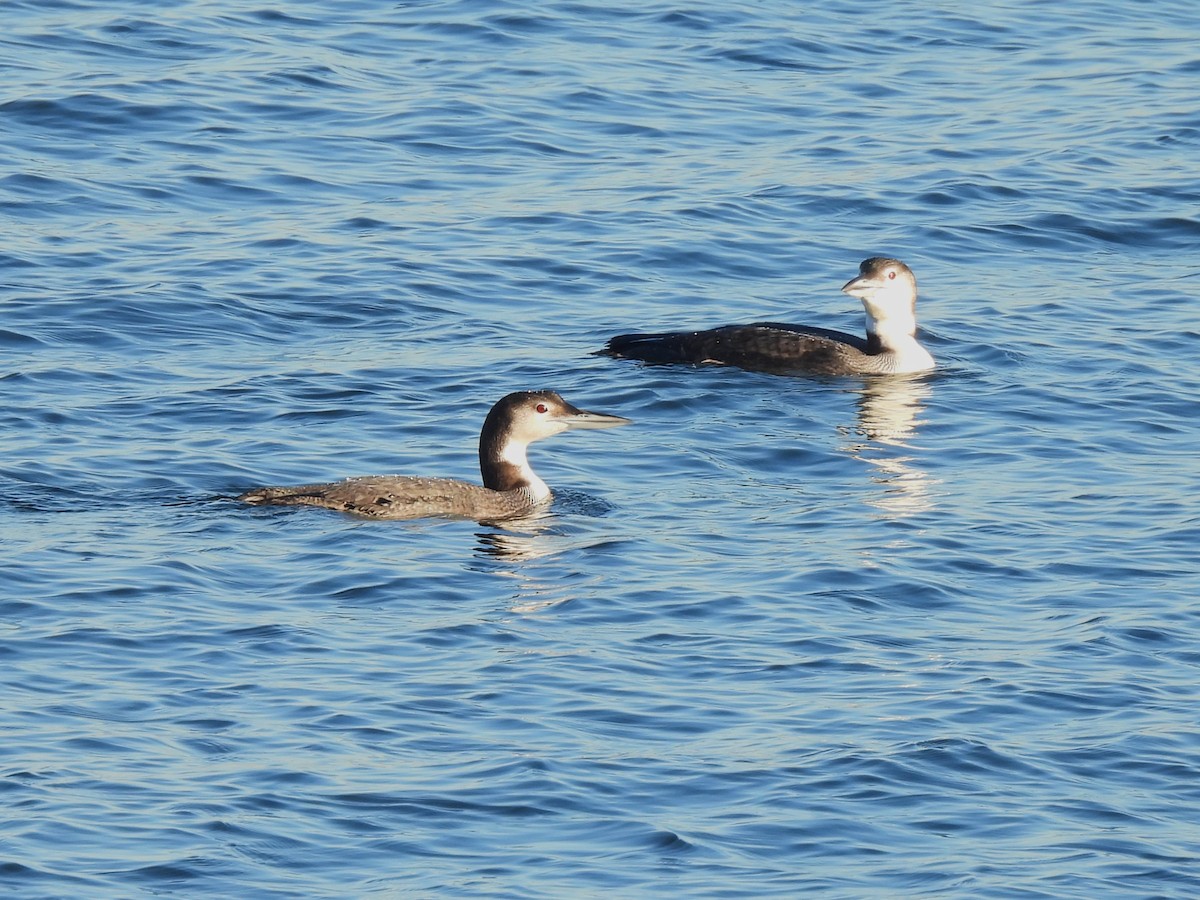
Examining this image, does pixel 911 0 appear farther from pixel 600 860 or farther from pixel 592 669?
pixel 600 860

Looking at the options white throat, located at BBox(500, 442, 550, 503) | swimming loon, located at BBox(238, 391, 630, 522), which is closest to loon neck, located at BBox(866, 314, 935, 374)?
swimming loon, located at BBox(238, 391, 630, 522)

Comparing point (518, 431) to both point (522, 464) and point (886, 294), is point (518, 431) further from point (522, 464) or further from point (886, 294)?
point (886, 294)

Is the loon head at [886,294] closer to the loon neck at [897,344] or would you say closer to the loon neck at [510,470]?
the loon neck at [897,344]

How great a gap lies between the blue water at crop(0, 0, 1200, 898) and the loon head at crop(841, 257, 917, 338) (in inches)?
21.3

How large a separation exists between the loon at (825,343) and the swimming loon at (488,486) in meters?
2.66

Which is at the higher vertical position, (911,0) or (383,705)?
(911,0)

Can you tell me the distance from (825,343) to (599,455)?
2.71 m

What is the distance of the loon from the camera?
1738 cm

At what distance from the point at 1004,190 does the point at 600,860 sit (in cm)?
1402

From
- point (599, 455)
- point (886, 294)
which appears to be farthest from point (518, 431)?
point (886, 294)

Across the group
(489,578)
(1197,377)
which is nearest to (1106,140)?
(1197,377)

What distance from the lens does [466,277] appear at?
63.9ft

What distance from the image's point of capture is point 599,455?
15.8 m

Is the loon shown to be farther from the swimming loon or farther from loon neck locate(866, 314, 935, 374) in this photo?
the swimming loon
